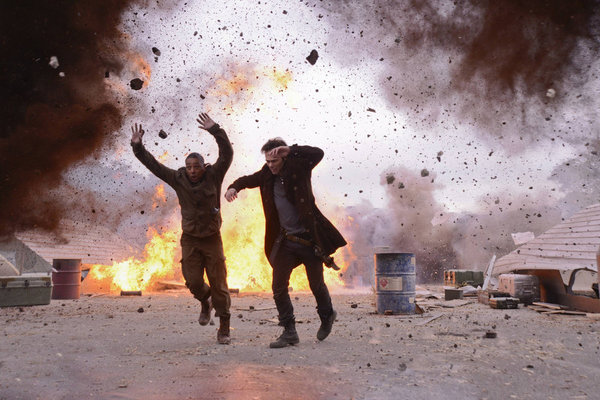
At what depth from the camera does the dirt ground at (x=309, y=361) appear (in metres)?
3.22

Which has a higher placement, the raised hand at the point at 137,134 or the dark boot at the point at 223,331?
the raised hand at the point at 137,134

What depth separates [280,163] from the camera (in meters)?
5.25

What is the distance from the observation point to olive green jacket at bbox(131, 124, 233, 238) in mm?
5332

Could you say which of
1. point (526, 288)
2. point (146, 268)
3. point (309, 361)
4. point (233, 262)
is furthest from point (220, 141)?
point (146, 268)

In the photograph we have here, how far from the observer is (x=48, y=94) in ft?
30.2

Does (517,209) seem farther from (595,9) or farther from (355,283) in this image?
(595,9)

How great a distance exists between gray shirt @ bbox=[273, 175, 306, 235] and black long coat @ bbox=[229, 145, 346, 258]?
0.15ft

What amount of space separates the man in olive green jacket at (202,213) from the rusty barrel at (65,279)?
1033 cm

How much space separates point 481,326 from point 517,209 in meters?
23.7

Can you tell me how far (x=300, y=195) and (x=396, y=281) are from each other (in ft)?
12.8

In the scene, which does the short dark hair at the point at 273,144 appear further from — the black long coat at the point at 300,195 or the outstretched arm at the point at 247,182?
the outstretched arm at the point at 247,182

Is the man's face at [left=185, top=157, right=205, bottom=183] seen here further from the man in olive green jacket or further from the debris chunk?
the debris chunk

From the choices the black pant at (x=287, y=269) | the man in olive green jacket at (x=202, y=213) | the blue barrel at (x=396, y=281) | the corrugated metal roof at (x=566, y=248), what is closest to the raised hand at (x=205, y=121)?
the man in olive green jacket at (x=202, y=213)

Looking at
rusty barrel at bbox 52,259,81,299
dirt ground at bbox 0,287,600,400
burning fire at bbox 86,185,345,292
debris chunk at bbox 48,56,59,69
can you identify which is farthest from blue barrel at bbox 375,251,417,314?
burning fire at bbox 86,185,345,292
